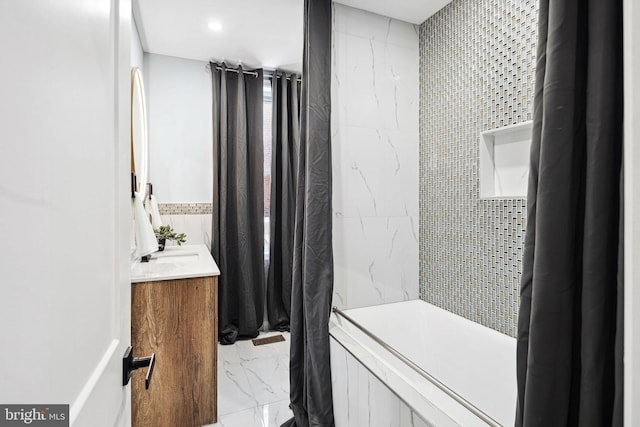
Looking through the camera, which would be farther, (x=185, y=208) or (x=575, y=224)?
(x=185, y=208)

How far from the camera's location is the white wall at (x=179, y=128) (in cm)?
310

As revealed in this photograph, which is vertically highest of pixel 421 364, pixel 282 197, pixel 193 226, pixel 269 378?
pixel 282 197

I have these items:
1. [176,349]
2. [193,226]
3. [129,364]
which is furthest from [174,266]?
[129,364]

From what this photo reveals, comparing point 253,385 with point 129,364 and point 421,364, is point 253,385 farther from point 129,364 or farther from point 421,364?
point 129,364

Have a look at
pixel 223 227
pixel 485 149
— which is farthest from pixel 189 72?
pixel 485 149

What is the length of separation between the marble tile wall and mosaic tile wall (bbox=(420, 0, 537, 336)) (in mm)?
118

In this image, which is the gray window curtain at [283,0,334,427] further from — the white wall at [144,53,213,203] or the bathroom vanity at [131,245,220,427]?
the white wall at [144,53,213,203]

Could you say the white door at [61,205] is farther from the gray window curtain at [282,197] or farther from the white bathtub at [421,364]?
the gray window curtain at [282,197]

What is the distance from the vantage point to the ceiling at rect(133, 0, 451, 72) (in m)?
2.24

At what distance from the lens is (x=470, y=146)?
203cm

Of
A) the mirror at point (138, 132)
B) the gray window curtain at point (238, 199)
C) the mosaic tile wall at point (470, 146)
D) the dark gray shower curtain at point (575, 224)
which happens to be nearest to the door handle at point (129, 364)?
the dark gray shower curtain at point (575, 224)

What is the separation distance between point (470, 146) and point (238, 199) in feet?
6.97

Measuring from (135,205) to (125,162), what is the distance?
124 cm

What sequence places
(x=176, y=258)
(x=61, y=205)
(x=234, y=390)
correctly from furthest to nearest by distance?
(x=176, y=258) → (x=234, y=390) → (x=61, y=205)
